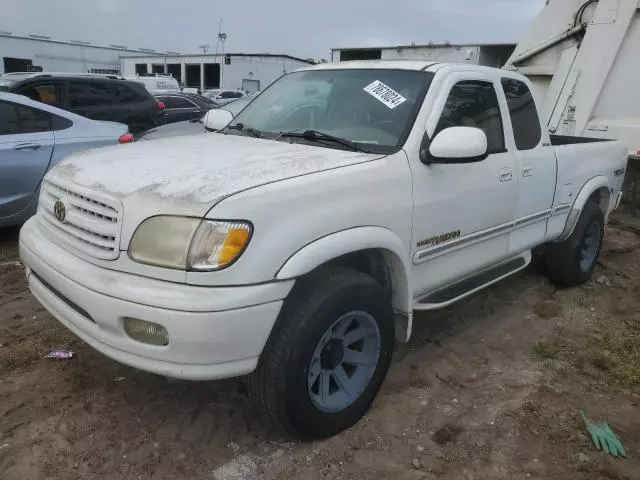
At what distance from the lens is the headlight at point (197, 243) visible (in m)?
2.30

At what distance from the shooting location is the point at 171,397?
3.13m

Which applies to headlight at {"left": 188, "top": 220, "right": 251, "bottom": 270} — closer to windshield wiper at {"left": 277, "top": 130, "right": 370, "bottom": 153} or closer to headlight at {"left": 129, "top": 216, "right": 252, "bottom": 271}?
headlight at {"left": 129, "top": 216, "right": 252, "bottom": 271}

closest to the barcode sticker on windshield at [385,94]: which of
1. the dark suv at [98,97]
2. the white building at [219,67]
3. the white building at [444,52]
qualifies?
the dark suv at [98,97]

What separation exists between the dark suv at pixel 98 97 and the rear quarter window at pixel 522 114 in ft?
21.2

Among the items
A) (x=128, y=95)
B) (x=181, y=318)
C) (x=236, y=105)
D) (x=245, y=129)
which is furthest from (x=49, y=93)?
(x=181, y=318)

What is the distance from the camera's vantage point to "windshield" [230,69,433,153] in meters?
3.24

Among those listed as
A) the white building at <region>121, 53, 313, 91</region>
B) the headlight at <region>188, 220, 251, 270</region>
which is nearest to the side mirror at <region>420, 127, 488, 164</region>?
the headlight at <region>188, 220, 251, 270</region>

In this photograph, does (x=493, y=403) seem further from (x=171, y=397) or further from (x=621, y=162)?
(x=621, y=162)

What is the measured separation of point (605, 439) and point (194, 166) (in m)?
2.44

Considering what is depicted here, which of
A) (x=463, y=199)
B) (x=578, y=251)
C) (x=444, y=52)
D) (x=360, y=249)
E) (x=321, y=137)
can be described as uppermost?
(x=444, y=52)

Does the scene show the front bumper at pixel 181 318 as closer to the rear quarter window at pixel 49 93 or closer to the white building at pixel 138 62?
the rear quarter window at pixel 49 93

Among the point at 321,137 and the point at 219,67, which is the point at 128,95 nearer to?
the point at 321,137

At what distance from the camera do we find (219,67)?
155ft

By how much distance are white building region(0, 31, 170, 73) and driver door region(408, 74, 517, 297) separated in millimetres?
40377
